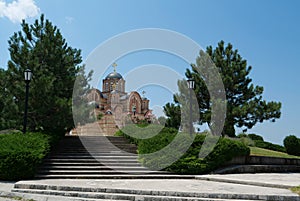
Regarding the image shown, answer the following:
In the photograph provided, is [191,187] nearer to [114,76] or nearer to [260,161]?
[260,161]

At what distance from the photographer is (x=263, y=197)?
6.75 m

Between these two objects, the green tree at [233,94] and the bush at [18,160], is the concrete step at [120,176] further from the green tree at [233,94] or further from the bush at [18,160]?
the green tree at [233,94]

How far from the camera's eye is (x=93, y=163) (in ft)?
39.2

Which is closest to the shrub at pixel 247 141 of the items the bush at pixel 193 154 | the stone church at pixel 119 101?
the bush at pixel 193 154

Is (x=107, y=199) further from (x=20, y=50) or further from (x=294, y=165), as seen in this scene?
(x=294, y=165)

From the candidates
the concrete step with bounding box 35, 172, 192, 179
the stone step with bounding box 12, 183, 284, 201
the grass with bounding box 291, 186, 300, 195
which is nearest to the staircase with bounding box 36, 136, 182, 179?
the concrete step with bounding box 35, 172, 192, 179

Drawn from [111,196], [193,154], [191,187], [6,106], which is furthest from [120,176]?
[6,106]

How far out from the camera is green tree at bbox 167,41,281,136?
21.2 m

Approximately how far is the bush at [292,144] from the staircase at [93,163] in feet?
36.6

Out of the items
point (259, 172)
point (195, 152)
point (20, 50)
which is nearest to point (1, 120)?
point (20, 50)

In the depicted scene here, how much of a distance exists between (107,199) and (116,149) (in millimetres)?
7235

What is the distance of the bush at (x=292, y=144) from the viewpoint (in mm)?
19719

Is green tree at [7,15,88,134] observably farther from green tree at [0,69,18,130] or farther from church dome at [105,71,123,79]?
church dome at [105,71,123,79]

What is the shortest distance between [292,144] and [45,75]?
15.8 meters
